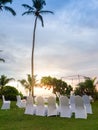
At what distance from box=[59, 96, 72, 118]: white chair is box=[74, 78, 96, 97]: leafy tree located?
29761 mm

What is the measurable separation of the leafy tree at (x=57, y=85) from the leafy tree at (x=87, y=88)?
2.12 metres

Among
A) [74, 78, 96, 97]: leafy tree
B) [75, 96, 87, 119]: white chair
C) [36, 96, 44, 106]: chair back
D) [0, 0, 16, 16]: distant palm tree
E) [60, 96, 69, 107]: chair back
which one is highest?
[0, 0, 16, 16]: distant palm tree

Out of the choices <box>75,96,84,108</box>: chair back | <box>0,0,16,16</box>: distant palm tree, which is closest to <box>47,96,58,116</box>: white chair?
<box>75,96,84,108</box>: chair back

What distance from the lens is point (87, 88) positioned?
48812 mm

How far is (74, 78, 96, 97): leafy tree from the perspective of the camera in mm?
47844

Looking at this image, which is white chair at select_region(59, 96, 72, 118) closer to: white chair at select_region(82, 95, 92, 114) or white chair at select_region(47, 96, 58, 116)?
white chair at select_region(47, 96, 58, 116)

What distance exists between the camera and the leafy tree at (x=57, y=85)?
5172 centimetres

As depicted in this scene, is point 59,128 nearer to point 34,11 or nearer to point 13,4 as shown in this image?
point 13,4

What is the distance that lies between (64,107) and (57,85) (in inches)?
1467

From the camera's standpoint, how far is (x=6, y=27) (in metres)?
35.8

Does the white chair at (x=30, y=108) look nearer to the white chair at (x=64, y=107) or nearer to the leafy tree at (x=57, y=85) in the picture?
the white chair at (x=64, y=107)

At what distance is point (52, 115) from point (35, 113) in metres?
1.82

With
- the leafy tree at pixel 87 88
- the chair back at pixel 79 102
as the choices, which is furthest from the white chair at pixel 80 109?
the leafy tree at pixel 87 88

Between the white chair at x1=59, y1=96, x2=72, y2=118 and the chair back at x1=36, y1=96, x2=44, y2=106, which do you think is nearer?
the white chair at x1=59, y1=96, x2=72, y2=118
